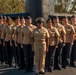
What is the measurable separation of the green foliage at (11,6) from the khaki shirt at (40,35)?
21.1 metres

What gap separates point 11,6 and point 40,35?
22.1m

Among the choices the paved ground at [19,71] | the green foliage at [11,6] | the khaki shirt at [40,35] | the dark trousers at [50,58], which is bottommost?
the paved ground at [19,71]

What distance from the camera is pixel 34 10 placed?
32.7ft

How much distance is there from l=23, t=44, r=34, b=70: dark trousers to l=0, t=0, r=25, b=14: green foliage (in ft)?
66.9

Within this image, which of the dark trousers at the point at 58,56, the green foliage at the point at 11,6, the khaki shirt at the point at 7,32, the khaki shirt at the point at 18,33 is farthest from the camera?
the green foliage at the point at 11,6

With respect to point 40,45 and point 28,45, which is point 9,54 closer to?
point 28,45

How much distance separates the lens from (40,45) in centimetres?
777

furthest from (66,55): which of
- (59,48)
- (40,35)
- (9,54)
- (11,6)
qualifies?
(11,6)

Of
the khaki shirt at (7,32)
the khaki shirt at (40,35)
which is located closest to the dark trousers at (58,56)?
the khaki shirt at (40,35)

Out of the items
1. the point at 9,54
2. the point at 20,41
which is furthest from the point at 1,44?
the point at 20,41

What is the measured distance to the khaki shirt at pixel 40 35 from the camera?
7.72 metres

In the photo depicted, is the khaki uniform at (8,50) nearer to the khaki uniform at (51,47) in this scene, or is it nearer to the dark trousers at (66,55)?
the khaki uniform at (51,47)

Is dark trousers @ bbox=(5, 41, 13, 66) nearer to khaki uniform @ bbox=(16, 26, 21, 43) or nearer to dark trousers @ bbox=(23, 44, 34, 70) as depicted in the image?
khaki uniform @ bbox=(16, 26, 21, 43)

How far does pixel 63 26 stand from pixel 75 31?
1.55ft
